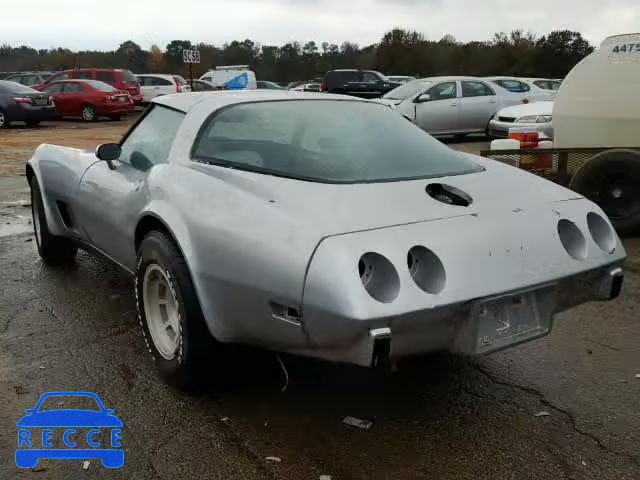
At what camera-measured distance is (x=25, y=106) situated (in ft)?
60.5

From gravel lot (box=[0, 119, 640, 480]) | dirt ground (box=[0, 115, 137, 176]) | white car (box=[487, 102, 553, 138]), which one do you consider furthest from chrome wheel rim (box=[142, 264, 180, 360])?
white car (box=[487, 102, 553, 138])

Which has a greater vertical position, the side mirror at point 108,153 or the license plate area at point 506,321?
the side mirror at point 108,153

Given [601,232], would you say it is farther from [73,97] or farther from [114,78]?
[114,78]

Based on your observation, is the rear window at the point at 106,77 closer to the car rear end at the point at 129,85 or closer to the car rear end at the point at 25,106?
the car rear end at the point at 129,85

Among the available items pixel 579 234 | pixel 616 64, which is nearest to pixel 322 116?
pixel 579 234

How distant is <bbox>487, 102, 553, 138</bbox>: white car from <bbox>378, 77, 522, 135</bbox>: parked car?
1.02 metres

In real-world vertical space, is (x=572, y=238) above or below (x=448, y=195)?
below

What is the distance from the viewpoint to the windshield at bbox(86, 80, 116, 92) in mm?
20797

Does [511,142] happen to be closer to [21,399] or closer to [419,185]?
[419,185]

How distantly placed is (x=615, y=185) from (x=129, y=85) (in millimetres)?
19897

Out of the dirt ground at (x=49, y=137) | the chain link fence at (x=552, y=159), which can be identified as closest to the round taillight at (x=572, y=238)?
the chain link fence at (x=552, y=159)

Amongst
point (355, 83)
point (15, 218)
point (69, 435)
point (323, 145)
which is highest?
point (323, 145)

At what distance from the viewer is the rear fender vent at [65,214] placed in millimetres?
4523

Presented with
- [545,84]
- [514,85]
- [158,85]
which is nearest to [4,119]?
[158,85]
